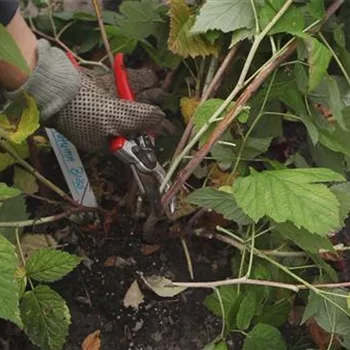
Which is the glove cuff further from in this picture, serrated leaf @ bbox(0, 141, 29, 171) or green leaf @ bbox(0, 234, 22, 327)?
green leaf @ bbox(0, 234, 22, 327)

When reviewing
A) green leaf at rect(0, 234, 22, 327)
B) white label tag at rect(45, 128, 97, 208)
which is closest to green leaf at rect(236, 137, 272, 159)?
white label tag at rect(45, 128, 97, 208)

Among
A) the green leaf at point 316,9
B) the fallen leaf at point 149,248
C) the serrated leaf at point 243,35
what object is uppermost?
the green leaf at point 316,9

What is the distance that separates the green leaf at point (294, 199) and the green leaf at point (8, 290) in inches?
11.3

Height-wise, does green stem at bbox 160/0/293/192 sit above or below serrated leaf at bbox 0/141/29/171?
above

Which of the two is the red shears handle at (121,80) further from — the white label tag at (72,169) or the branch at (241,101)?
the branch at (241,101)

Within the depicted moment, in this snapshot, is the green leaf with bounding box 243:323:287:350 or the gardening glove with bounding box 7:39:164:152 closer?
the green leaf with bounding box 243:323:287:350

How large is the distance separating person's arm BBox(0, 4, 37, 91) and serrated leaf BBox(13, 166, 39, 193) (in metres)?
0.18

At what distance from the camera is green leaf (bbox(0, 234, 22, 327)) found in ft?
2.62

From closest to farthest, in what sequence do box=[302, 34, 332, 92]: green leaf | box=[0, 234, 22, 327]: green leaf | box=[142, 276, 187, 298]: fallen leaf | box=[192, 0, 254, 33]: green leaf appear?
box=[0, 234, 22, 327]: green leaf < box=[302, 34, 332, 92]: green leaf < box=[192, 0, 254, 33]: green leaf < box=[142, 276, 187, 298]: fallen leaf

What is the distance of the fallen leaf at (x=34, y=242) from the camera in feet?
3.79

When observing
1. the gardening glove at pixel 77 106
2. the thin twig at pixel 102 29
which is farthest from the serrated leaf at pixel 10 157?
the thin twig at pixel 102 29

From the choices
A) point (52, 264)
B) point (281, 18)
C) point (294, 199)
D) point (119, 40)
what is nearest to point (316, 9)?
point (281, 18)

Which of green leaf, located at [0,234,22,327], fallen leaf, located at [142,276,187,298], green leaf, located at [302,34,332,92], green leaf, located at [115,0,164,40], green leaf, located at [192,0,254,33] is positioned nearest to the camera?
green leaf, located at [0,234,22,327]

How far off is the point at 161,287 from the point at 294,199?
0.36 metres
